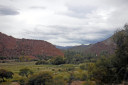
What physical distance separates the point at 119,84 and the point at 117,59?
220 centimetres

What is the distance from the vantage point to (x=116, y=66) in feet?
49.3

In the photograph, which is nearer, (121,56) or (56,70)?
(121,56)

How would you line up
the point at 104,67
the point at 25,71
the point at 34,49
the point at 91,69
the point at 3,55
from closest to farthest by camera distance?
the point at 104,67 < the point at 91,69 < the point at 25,71 < the point at 3,55 < the point at 34,49

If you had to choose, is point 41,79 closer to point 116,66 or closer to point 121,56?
point 116,66

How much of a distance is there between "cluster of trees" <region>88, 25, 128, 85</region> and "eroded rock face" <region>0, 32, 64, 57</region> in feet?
264

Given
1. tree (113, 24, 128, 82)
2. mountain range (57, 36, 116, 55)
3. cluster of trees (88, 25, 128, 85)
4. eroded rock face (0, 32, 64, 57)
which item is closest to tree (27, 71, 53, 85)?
cluster of trees (88, 25, 128, 85)

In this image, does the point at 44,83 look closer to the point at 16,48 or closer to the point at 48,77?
the point at 48,77

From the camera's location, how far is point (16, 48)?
322ft

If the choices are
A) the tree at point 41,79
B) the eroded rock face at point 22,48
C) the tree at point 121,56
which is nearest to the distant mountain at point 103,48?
the tree at point 121,56

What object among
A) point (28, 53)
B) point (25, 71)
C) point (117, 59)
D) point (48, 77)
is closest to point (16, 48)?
point (28, 53)

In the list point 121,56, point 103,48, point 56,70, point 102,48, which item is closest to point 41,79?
point 121,56

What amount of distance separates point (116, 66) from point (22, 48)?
9071cm

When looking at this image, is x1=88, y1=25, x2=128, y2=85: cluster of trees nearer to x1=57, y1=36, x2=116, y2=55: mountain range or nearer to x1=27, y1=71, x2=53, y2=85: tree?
x1=57, y1=36, x2=116, y2=55: mountain range

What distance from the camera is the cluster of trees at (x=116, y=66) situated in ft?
47.4
